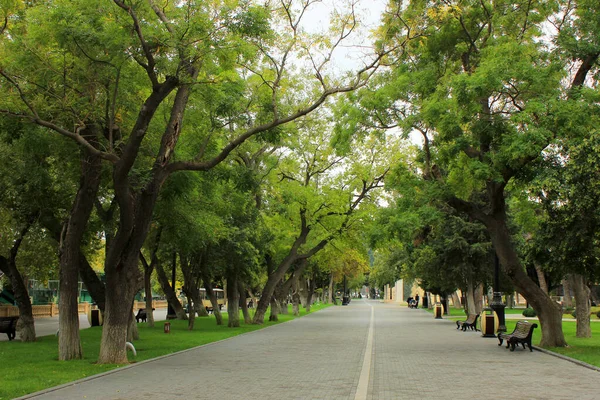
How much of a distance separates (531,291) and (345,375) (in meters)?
8.26

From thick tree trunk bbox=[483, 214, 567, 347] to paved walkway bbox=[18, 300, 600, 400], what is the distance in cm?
141

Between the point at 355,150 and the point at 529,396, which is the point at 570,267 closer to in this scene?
the point at 529,396

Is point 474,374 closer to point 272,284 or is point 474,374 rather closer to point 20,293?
point 20,293

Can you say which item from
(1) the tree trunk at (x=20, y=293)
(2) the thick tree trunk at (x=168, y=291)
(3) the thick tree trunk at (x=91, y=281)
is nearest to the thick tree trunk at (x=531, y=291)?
(3) the thick tree trunk at (x=91, y=281)

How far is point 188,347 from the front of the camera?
18.5 meters

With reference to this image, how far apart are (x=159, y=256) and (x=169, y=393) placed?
2110 cm

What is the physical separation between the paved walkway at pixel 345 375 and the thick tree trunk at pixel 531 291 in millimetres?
1406

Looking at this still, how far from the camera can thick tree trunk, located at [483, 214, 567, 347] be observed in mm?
17422

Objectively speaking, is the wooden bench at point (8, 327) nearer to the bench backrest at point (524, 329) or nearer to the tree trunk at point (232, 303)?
the tree trunk at point (232, 303)

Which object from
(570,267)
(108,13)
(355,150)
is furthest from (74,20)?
(355,150)

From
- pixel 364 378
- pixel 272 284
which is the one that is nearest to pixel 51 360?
pixel 364 378

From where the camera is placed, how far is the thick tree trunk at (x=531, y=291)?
57.2ft

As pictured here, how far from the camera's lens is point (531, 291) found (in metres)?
17.6

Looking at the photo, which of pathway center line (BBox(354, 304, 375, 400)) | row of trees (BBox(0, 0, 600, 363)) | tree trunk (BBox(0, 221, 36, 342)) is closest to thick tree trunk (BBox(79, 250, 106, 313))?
row of trees (BBox(0, 0, 600, 363))
